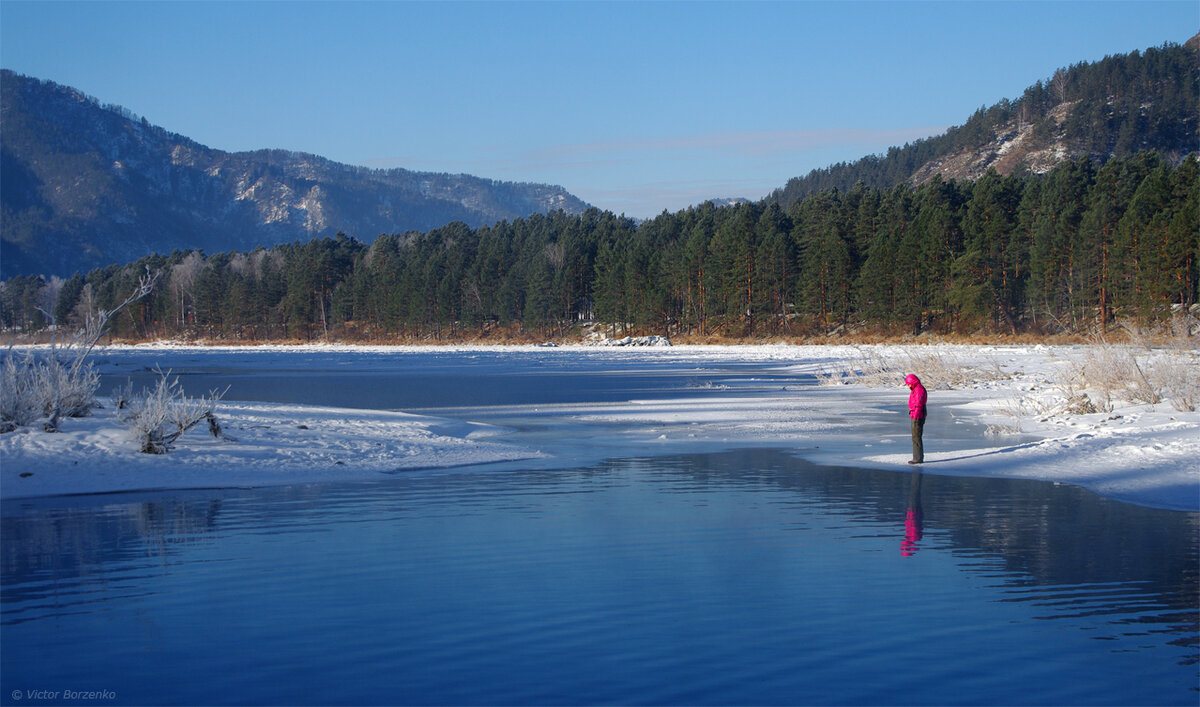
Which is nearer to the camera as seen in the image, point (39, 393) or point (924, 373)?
point (39, 393)

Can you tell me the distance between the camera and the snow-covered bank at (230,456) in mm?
14977

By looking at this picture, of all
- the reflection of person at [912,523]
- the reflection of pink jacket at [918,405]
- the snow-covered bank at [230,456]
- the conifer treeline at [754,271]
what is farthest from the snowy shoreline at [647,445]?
the conifer treeline at [754,271]

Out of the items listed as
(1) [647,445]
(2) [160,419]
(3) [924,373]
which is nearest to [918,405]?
(1) [647,445]

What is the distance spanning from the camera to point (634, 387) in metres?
39.3

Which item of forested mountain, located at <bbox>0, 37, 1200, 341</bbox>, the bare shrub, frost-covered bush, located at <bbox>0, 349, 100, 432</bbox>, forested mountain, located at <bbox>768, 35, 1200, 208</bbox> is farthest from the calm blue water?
forested mountain, located at <bbox>768, 35, 1200, 208</bbox>

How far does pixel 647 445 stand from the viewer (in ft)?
66.4

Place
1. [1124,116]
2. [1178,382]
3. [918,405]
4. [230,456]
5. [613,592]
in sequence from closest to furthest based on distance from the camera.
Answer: [613,592]
[918,405]
[230,456]
[1178,382]
[1124,116]

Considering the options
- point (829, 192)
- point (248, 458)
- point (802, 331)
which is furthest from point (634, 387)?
point (829, 192)

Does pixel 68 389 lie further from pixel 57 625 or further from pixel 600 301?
pixel 600 301

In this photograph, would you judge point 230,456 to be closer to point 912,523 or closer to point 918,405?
point 912,523

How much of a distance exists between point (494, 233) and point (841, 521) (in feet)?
433

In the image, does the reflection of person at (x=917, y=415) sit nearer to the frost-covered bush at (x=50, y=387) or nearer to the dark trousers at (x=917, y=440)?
the dark trousers at (x=917, y=440)

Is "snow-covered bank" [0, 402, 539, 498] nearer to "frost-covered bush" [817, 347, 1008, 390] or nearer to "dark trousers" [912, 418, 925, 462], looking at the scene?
"dark trousers" [912, 418, 925, 462]

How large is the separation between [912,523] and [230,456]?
11.6 metres
